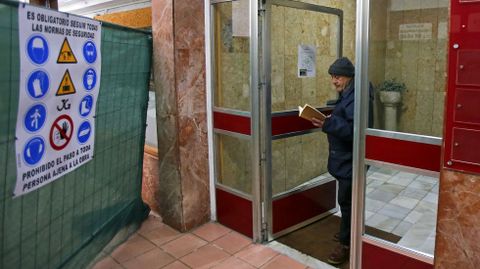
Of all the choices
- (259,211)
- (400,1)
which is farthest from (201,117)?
(400,1)

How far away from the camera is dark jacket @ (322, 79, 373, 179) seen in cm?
285

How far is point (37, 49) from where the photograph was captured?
81.3 inches

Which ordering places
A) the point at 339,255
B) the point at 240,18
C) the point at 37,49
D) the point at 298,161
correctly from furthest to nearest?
the point at 298,161 → the point at 240,18 → the point at 339,255 → the point at 37,49

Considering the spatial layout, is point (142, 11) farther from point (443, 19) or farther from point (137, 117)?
point (443, 19)

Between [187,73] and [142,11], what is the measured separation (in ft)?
3.41

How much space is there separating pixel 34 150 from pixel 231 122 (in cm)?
167

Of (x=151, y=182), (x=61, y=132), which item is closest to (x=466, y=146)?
(x=61, y=132)

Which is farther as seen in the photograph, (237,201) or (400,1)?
(237,201)

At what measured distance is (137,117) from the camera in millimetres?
3432

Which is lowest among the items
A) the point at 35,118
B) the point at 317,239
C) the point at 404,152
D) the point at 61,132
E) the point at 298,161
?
the point at 317,239

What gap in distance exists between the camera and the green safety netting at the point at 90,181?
6.34ft

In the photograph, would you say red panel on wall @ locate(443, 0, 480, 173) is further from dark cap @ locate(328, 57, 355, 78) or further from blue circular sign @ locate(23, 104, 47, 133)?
blue circular sign @ locate(23, 104, 47, 133)

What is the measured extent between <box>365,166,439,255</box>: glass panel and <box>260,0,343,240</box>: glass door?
0.75 m

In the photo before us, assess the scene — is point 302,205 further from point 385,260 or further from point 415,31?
point 415,31
